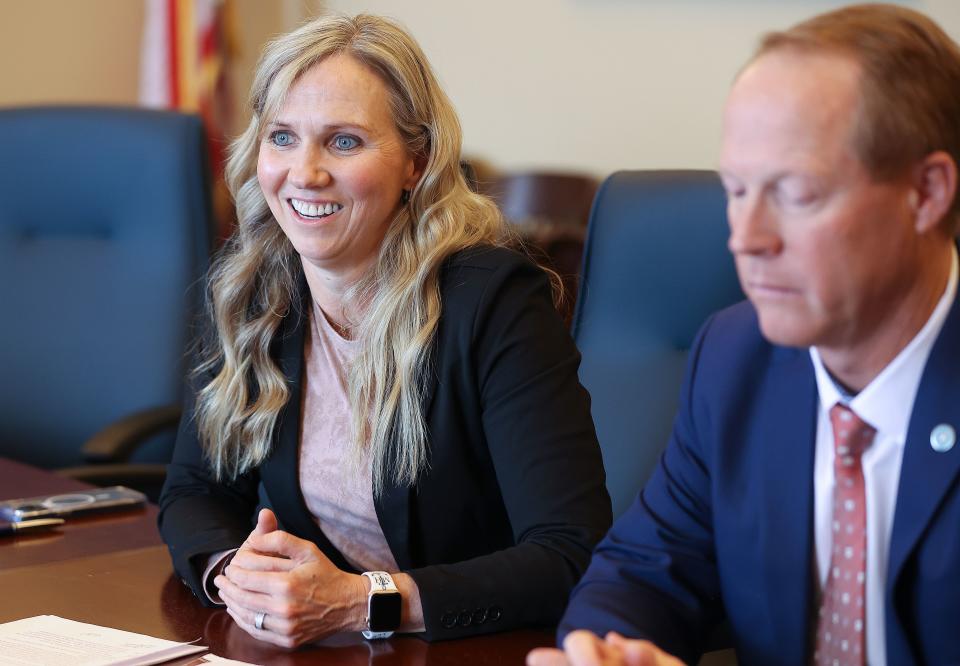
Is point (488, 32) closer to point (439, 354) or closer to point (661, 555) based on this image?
point (439, 354)

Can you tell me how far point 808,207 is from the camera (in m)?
1.13

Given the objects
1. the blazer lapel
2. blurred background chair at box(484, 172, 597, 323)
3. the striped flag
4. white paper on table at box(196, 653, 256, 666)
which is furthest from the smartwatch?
the striped flag

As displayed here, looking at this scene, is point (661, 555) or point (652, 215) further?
point (652, 215)

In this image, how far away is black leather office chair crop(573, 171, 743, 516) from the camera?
2.04m

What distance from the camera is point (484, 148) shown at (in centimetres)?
463

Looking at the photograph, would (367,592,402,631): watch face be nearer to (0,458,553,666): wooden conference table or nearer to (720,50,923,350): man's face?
(0,458,553,666): wooden conference table

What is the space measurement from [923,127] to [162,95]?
364 cm

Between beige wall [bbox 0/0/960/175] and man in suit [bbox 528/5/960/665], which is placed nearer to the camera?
man in suit [bbox 528/5/960/665]

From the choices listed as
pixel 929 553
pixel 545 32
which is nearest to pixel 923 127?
pixel 929 553

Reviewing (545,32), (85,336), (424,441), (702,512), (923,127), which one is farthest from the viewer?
(545,32)

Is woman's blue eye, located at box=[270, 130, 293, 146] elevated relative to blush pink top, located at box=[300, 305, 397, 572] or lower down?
elevated

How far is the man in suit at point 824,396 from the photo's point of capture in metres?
1.14

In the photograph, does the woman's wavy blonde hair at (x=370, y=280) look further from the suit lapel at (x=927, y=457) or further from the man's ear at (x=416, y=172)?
the suit lapel at (x=927, y=457)

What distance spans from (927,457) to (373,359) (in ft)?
2.88
